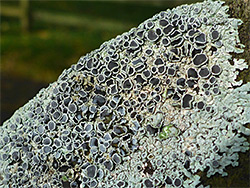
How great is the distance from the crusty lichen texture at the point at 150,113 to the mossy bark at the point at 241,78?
0.01 meters

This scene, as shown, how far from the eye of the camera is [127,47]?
69 centimetres

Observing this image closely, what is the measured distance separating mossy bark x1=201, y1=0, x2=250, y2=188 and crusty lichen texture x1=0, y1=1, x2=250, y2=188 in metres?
0.01

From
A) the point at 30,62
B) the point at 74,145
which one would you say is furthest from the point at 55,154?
the point at 30,62

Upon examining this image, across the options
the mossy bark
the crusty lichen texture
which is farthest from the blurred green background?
the mossy bark

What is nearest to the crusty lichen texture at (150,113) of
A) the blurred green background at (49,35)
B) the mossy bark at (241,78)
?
the mossy bark at (241,78)

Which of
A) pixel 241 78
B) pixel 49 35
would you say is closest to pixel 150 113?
pixel 241 78

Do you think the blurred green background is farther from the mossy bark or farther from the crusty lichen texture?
the mossy bark

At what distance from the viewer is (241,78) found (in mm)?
629

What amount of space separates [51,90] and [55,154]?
13cm

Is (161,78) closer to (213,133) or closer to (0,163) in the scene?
(213,133)

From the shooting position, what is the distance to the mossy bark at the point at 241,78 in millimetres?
635

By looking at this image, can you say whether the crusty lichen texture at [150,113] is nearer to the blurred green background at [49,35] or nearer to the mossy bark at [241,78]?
the mossy bark at [241,78]

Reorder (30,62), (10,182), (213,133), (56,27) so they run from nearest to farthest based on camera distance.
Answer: (213,133)
(10,182)
(30,62)
(56,27)

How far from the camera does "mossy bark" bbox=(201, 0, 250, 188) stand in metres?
0.64
